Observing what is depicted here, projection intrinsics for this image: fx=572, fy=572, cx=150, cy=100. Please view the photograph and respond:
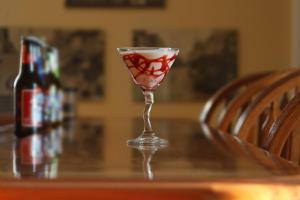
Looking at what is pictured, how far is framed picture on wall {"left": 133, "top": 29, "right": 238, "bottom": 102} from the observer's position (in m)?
3.91

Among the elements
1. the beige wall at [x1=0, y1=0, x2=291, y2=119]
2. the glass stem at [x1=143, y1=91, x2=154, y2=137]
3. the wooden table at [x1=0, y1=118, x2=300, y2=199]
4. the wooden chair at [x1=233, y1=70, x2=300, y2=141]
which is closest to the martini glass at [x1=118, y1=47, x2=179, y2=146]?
the glass stem at [x1=143, y1=91, x2=154, y2=137]

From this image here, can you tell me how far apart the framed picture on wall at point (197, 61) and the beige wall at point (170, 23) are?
0.17 ft

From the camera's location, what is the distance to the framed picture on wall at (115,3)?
386 centimetres

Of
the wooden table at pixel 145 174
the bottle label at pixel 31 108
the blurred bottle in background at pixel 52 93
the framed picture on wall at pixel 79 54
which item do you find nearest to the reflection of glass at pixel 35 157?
the wooden table at pixel 145 174

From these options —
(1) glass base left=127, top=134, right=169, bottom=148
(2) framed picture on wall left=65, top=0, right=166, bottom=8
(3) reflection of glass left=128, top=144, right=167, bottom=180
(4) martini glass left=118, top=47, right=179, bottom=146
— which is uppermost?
(2) framed picture on wall left=65, top=0, right=166, bottom=8

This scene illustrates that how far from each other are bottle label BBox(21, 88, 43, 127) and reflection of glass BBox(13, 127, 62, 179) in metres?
0.12

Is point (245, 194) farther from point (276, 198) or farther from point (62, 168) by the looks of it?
point (62, 168)

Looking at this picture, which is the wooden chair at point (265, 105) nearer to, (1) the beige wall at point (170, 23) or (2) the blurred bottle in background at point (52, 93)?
(2) the blurred bottle in background at point (52, 93)

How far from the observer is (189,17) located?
3922 millimetres

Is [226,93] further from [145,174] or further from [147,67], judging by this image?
[145,174]

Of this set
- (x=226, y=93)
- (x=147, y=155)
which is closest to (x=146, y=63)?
(x=147, y=155)

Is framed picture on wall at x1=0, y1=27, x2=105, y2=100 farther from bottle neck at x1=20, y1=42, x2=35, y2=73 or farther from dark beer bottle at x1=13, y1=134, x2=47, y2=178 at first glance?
dark beer bottle at x1=13, y1=134, x2=47, y2=178

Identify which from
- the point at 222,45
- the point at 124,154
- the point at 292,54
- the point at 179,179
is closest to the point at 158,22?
the point at 222,45

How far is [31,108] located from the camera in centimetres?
124
